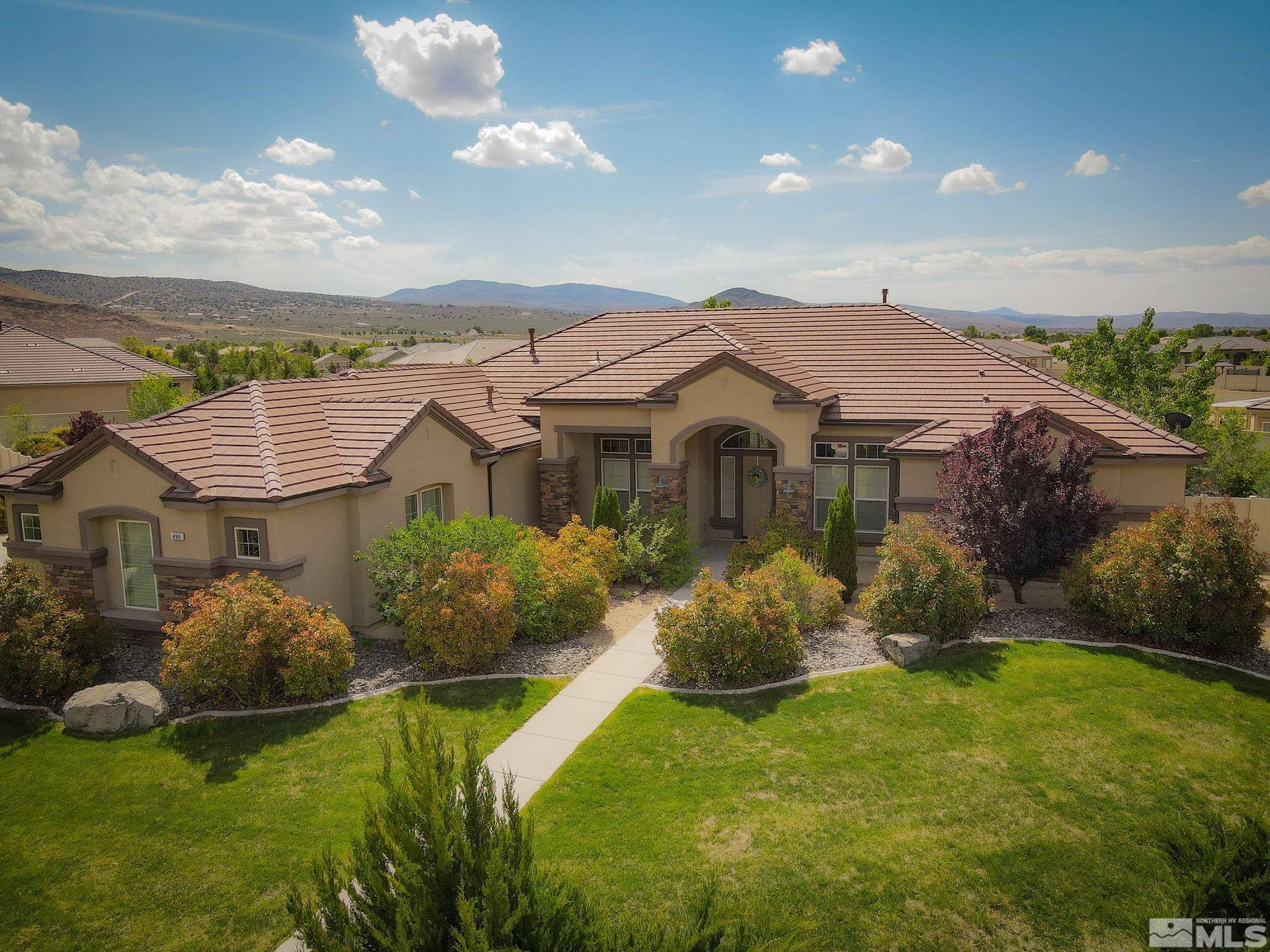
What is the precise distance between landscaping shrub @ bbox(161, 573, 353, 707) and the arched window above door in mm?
11132

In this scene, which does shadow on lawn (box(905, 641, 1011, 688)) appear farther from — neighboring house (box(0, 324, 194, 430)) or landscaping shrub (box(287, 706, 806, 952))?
neighboring house (box(0, 324, 194, 430))

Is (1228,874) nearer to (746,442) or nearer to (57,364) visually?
(746,442)

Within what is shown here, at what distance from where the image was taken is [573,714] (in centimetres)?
1128

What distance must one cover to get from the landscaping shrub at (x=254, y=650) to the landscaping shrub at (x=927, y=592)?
27.6 ft

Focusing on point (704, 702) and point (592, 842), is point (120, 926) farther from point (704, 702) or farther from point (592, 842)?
point (704, 702)

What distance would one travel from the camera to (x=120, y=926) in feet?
23.6

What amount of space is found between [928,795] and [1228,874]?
318cm

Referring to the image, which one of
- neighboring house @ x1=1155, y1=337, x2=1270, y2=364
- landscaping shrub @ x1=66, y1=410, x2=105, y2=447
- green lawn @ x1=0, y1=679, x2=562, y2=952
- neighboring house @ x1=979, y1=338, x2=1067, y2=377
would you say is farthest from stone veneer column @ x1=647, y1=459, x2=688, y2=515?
neighboring house @ x1=1155, y1=337, x2=1270, y2=364

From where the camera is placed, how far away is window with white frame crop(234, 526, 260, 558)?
510 inches

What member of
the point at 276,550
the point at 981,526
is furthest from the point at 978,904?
the point at 276,550

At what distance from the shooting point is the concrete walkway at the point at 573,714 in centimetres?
975

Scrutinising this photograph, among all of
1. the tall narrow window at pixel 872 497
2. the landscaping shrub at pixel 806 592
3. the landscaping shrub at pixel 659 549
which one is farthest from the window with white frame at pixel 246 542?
the tall narrow window at pixel 872 497

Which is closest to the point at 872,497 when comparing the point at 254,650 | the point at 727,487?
the point at 727,487

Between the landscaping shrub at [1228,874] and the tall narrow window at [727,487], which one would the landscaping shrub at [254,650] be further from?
the tall narrow window at [727,487]
